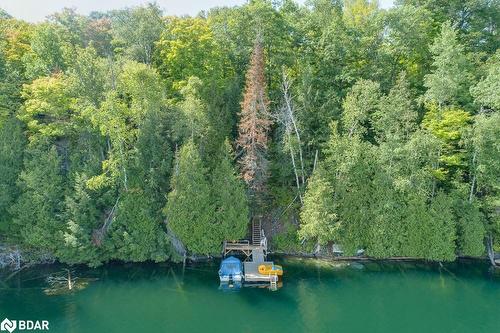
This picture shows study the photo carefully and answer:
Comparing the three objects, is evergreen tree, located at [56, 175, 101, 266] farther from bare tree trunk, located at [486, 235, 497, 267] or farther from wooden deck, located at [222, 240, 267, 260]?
bare tree trunk, located at [486, 235, 497, 267]

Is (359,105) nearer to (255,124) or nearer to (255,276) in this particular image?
(255,124)

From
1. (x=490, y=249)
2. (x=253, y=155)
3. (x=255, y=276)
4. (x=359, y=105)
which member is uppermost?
(x=359, y=105)

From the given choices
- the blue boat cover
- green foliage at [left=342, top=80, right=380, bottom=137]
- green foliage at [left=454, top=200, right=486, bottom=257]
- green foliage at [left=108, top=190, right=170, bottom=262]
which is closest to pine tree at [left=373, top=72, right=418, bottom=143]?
green foliage at [left=342, top=80, right=380, bottom=137]

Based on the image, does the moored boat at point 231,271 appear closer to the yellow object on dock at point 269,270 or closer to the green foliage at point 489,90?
the yellow object on dock at point 269,270

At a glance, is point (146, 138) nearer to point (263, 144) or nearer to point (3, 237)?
point (263, 144)

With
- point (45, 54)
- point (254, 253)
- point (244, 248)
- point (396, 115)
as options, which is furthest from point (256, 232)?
point (45, 54)

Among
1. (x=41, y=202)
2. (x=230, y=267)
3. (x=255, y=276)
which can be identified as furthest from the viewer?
(x=41, y=202)

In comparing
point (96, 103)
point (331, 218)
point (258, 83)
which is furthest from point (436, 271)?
point (96, 103)

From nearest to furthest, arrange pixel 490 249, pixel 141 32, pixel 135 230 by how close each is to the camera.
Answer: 1. pixel 135 230
2. pixel 490 249
3. pixel 141 32
